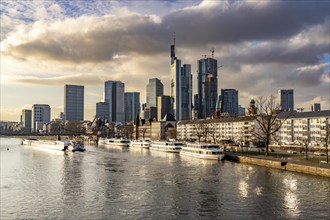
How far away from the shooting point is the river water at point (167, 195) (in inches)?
1567

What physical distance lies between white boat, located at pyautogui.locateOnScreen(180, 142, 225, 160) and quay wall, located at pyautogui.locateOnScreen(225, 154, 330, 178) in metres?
5.39

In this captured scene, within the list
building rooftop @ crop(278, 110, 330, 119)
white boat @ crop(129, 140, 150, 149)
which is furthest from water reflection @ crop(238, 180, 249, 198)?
white boat @ crop(129, 140, 150, 149)

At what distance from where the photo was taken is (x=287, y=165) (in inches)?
2844

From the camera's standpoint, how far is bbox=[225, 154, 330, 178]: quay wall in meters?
62.8

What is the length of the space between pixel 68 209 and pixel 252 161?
52.1 metres

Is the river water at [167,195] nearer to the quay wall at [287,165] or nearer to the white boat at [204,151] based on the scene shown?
the quay wall at [287,165]

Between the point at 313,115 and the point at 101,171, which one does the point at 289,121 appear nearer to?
the point at 313,115

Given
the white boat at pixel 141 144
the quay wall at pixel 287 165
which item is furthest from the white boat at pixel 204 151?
the white boat at pixel 141 144

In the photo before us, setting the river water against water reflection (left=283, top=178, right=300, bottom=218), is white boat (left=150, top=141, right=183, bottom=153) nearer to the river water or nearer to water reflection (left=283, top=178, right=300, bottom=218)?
the river water

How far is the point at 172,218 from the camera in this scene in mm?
38031

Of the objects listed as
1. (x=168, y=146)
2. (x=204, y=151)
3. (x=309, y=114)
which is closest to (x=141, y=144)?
(x=168, y=146)

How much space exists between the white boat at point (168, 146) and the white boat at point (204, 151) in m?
16.3

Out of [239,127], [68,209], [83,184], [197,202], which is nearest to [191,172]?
[83,184]

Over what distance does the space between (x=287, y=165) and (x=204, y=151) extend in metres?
33.3
